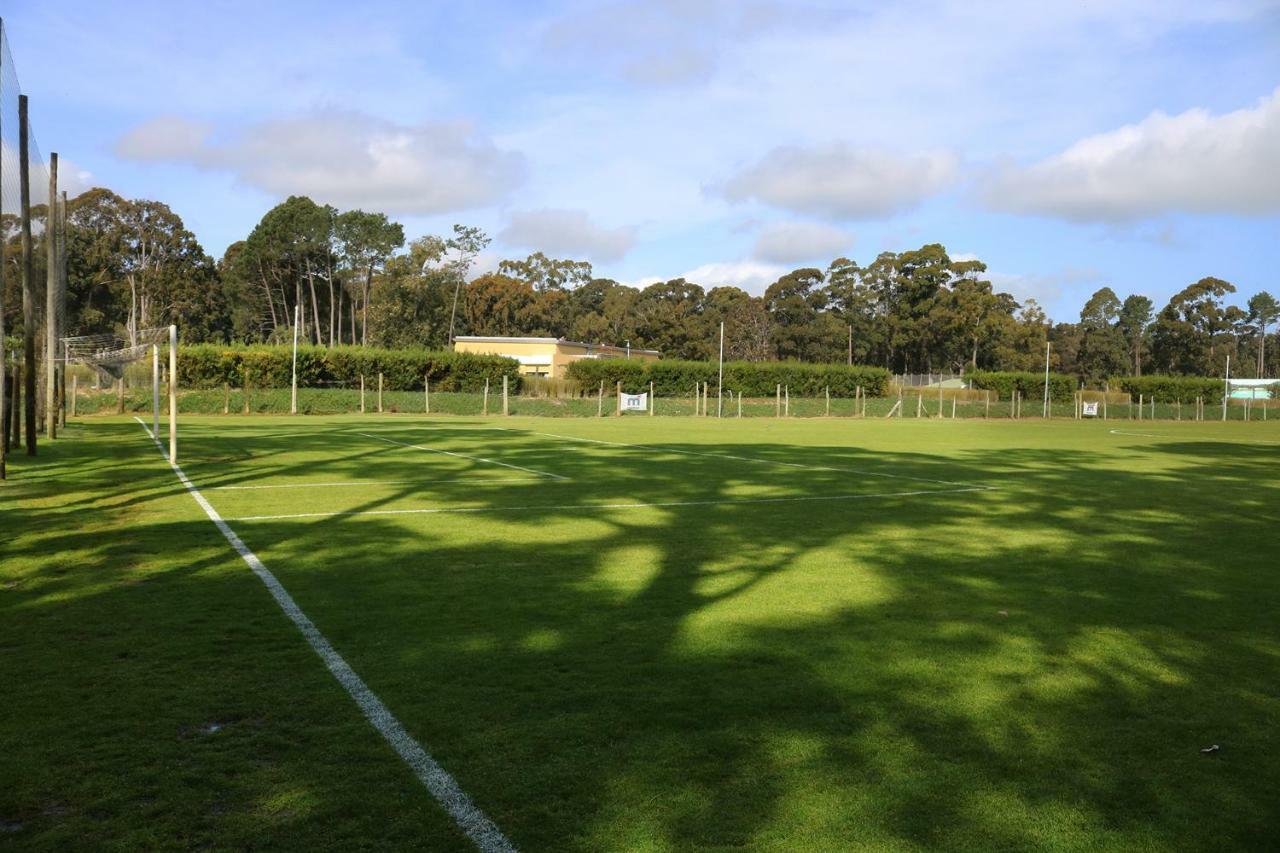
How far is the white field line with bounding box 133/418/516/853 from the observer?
3852 mm

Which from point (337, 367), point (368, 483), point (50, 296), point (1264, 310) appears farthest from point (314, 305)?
point (1264, 310)

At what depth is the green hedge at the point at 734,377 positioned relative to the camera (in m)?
68.4

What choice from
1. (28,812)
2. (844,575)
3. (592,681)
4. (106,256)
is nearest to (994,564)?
(844,575)

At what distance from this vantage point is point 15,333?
28703 millimetres

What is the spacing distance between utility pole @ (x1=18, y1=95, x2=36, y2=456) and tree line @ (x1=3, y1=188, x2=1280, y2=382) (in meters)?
58.3

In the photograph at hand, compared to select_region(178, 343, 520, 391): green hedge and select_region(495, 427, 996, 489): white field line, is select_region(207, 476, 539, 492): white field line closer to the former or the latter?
select_region(495, 427, 996, 489): white field line

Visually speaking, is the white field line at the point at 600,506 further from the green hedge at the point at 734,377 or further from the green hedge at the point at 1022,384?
the green hedge at the point at 1022,384

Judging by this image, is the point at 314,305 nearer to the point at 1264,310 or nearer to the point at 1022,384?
the point at 1022,384

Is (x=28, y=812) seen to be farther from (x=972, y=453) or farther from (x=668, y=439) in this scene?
(x=668, y=439)

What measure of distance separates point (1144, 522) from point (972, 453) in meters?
14.7

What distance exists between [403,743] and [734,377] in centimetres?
6875

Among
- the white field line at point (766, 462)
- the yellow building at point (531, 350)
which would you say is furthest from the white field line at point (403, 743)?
the yellow building at point (531, 350)

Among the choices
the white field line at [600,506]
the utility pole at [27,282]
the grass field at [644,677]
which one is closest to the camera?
the grass field at [644,677]

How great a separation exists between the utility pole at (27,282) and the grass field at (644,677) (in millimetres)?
8258
